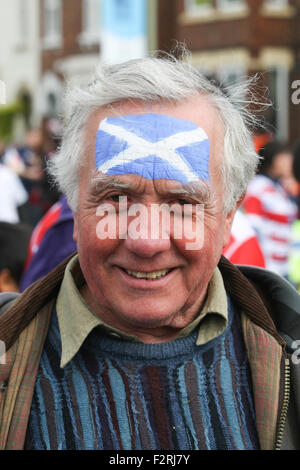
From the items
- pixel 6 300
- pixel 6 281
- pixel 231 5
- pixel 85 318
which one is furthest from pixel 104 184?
pixel 231 5

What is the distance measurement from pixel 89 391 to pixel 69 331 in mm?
166

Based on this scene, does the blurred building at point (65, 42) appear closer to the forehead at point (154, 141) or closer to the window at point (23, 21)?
the window at point (23, 21)

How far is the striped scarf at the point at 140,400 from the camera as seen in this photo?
6.69 feet

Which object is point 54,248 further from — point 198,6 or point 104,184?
point 198,6

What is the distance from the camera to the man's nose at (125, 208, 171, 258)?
1.97m

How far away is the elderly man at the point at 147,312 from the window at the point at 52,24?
80.0ft

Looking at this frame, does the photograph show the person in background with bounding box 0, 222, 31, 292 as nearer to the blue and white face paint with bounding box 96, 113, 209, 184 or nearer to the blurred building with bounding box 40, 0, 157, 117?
the blue and white face paint with bounding box 96, 113, 209, 184

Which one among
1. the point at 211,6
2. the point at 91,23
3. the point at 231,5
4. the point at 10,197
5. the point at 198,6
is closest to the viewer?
the point at 10,197

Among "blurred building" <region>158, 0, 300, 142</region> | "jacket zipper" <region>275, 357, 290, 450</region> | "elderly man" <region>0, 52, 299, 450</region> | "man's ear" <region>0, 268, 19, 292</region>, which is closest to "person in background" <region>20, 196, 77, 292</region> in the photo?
"man's ear" <region>0, 268, 19, 292</region>

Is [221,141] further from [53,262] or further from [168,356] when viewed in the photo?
[53,262]

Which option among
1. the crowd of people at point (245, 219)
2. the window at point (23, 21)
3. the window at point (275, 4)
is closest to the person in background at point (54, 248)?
the crowd of people at point (245, 219)

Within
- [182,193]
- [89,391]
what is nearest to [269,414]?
[89,391]

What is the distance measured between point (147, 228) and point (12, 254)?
2.29m

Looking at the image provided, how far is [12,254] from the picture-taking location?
4156 millimetres
